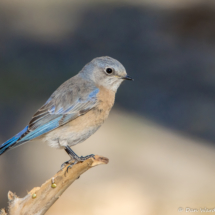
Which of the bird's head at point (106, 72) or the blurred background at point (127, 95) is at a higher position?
the blurred background at point (127, 95)

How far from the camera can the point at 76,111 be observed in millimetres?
3004

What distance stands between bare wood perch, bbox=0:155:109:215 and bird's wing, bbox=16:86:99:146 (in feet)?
1.95

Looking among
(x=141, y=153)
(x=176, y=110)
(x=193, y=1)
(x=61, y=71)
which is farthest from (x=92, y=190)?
(x=193, y=1)

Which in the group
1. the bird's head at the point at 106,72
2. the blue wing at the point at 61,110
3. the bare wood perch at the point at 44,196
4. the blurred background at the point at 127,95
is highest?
the blurred background at the point at 127,95

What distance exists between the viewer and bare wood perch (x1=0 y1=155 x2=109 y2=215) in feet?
7.51

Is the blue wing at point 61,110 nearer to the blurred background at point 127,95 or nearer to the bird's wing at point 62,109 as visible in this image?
the bird's wing at point 62,109

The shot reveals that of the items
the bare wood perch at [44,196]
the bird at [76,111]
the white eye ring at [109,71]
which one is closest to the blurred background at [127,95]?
the bird at [76,111]

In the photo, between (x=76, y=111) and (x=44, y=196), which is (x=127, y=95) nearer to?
(x=76, y=111)

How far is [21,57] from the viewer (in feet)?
27.7

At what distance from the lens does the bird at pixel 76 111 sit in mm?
2928

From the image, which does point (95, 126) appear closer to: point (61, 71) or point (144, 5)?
point (61, 71)

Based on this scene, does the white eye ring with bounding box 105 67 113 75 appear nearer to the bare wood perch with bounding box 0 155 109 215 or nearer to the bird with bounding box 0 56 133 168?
the bird with bounding box 0 56 133 168

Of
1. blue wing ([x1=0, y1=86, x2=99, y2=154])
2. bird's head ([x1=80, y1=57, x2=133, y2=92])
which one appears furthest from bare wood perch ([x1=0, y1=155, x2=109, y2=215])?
bird's head ([x1=80, y1=57, x2=133, y2=92])

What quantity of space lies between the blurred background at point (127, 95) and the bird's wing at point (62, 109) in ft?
7.13
